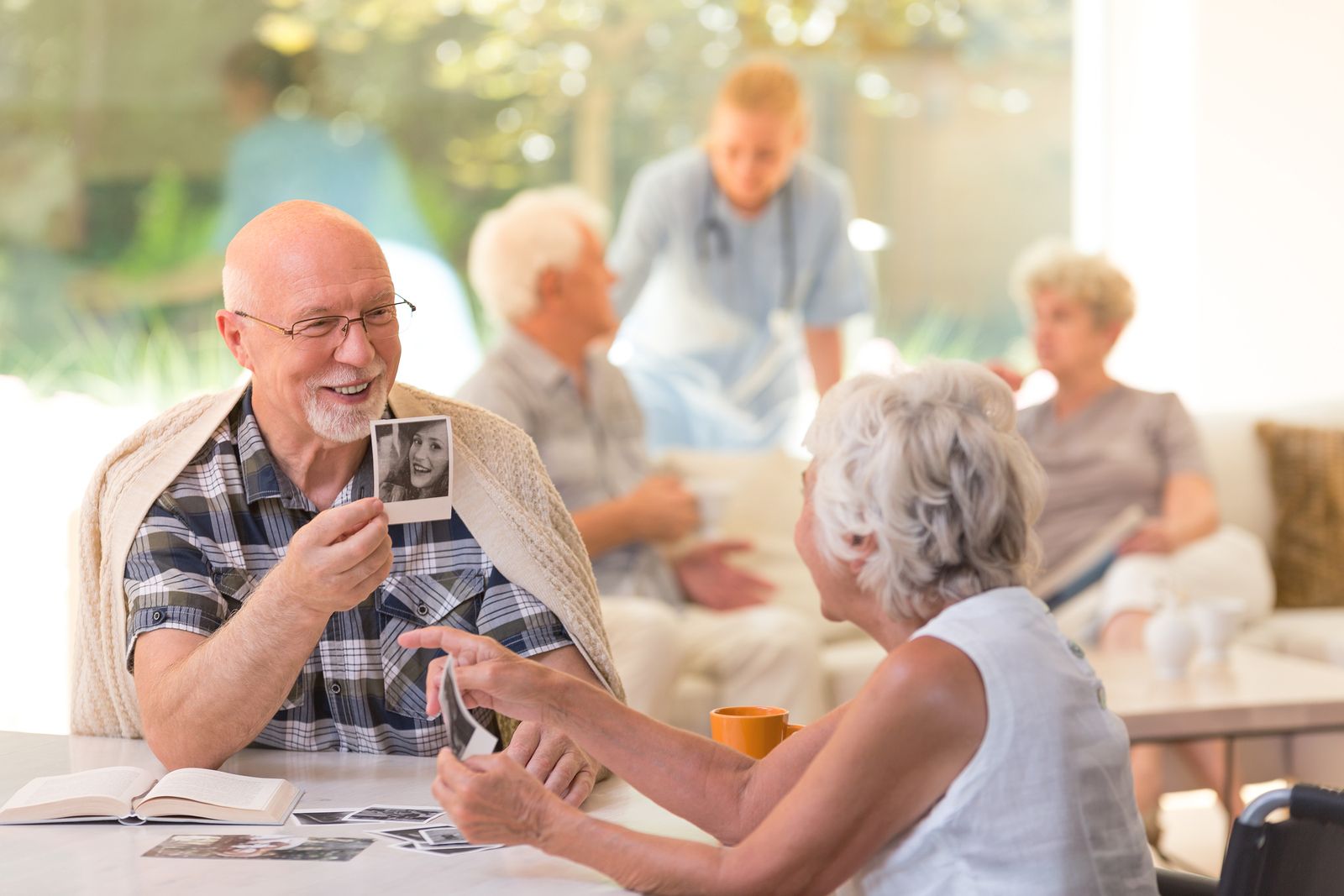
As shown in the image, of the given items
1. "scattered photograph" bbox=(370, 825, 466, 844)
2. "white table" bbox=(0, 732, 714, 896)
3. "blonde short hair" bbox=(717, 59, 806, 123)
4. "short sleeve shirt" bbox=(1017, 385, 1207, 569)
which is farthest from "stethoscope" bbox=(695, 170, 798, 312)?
"scattered photograph" bbox=(370, 825, 466, 844)

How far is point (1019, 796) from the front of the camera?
1.21 metres

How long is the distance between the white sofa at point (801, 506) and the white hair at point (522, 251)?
72 centimetres

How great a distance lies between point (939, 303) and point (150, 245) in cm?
281

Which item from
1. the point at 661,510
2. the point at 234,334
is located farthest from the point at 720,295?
the point at 234,334

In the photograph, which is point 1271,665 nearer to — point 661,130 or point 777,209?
point 777,209

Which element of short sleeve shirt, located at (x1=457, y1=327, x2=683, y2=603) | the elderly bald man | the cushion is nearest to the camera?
the elderly bald man

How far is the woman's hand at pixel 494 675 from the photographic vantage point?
4.44ft

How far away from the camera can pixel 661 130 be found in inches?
191

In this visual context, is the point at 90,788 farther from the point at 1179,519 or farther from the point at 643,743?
the point at 1179,519

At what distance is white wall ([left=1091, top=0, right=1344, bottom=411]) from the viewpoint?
15.7 feet

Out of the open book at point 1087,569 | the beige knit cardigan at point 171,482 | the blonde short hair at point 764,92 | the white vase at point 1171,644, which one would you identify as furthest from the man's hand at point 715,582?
the beige knit cardigan at point 171,482

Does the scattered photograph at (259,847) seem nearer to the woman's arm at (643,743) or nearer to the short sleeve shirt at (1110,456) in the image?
the woman's arm at (643,743)

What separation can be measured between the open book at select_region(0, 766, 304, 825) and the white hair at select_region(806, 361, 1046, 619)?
0.62 meters

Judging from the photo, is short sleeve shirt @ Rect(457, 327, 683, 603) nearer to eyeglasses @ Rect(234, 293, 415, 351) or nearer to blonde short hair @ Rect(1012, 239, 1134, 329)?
blonde short hair @ Rect(1012, 239, 1134, 329)
